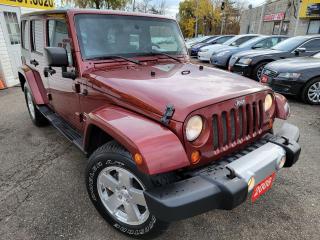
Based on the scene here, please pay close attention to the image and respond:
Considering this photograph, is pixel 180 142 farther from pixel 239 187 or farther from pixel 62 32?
pixel 62 32

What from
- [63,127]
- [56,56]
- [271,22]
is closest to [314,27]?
[271,22]

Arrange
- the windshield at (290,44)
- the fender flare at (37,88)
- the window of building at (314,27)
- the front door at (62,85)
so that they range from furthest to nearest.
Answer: the window of building at (314,27), the windshield at (290,44), the fender flare at (37,88), the front door at (62,85)

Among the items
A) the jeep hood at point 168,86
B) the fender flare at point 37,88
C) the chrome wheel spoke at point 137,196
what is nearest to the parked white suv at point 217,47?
the fender flare at point 37,88

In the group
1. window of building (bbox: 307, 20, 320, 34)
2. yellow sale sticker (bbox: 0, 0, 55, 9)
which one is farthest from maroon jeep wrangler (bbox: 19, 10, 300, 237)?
window of building (bbox: 307, 20, 320, 34)

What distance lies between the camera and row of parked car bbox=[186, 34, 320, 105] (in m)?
6.32

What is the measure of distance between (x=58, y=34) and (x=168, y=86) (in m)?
1.79

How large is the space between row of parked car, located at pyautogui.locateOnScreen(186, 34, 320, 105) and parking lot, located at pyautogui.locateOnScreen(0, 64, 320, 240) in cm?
253

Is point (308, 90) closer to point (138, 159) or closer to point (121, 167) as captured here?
point (121, 167)

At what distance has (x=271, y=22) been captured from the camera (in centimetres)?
3206

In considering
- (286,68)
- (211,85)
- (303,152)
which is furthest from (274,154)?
(286,68)

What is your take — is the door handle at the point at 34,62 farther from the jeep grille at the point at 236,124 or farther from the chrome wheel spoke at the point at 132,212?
the jeep grille at the point at 236,124

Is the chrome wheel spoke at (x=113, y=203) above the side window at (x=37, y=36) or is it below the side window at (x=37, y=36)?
below

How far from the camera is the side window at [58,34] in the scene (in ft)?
9.87

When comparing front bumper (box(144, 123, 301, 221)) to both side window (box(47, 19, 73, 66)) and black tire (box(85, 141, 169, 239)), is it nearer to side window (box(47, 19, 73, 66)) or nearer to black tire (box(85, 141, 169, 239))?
black tire (box(85, 141, 169, 239))
